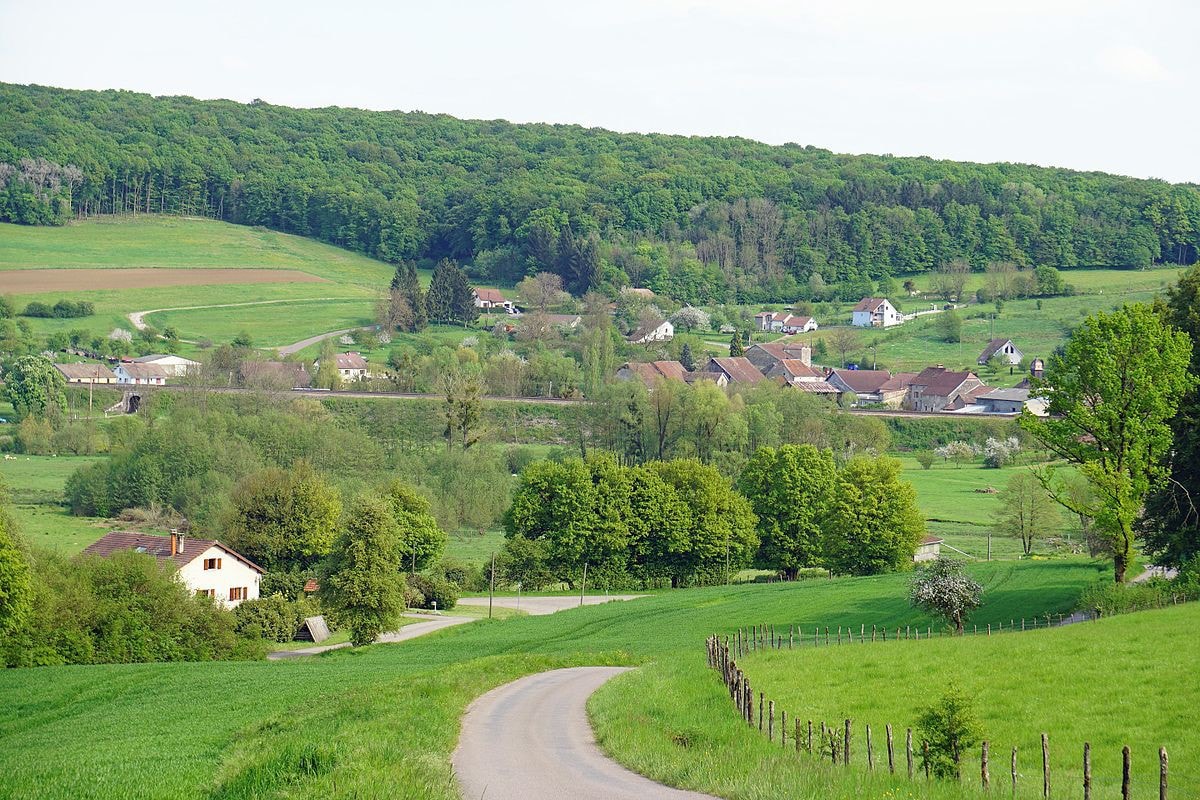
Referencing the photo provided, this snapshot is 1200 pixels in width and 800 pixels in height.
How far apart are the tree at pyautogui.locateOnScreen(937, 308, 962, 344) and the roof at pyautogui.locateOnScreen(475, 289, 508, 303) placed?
57177mm

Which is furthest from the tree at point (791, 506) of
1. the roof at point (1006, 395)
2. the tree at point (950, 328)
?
the tree at point (950, 328)

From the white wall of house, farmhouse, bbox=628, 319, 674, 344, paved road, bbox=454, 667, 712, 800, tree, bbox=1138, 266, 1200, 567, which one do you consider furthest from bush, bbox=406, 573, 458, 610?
farmhouse, bbox=628, 319, 674, 344

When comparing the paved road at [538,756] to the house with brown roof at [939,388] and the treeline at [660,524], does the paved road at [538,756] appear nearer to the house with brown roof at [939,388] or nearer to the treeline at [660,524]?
the treeline at [660,524]

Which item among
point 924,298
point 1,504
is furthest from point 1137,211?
point 1,504

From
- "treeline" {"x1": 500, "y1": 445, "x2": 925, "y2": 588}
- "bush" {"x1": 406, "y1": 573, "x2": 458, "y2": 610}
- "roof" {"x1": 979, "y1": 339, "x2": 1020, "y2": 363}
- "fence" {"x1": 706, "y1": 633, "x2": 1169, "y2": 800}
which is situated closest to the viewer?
"fence" {"x1": 706, "y1": 633, "x2": 1169, "y2": 800}

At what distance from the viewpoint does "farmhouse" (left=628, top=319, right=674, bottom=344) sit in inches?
5969

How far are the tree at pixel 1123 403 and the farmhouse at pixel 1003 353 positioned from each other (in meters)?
94.2

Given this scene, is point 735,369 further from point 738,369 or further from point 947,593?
point 947,593

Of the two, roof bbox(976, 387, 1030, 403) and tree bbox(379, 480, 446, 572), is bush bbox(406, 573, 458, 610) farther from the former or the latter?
roof bbox(976, 387, 1030, 403)

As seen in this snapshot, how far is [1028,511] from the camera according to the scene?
7156cm

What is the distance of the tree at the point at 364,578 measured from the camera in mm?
52062

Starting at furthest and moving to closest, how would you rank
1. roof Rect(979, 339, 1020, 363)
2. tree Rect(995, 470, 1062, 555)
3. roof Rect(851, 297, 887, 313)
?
roof Rect(851, 297, 887, 313) → roof Rect(979, 339, 1020, 363) → tree Rect(995, 470, 1062, 555)

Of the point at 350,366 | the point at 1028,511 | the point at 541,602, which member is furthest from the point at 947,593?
the point at 350,366

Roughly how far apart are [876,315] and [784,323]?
1084 cm
